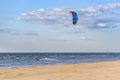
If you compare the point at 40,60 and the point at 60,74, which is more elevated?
the point at 60,74

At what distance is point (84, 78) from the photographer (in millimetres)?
21625

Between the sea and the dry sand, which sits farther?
the sea

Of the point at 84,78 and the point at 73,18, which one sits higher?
the point at 73,18

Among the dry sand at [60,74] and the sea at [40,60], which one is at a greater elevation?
the dry sand at [60,74]

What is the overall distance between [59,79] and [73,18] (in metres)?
3.98

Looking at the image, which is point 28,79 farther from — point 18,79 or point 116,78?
point 116,78

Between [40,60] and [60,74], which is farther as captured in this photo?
[40,60]

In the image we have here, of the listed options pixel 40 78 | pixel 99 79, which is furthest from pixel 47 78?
pixel 99 79

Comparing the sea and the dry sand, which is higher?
the dry sand

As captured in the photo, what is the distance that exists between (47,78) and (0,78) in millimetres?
3040

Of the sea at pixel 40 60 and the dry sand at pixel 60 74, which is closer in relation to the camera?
the dry sand at pixel 60 74

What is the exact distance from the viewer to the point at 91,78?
21656mm

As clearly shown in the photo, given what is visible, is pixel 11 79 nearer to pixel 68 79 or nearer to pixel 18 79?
pixel 18 79

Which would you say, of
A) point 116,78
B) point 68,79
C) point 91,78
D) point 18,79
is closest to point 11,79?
point 18,79
